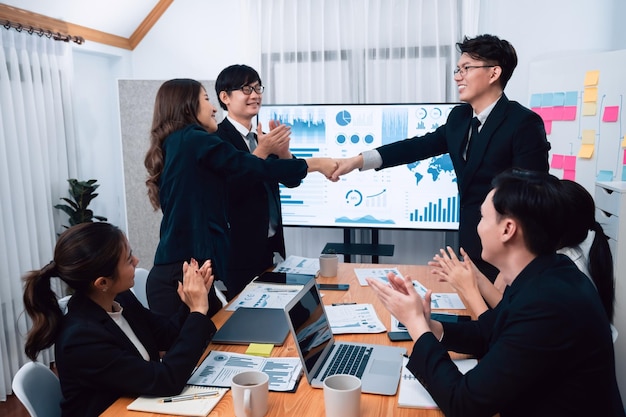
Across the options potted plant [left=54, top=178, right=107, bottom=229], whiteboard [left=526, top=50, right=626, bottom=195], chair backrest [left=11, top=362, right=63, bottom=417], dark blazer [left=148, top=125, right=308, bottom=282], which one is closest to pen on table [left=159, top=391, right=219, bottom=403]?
chair backrest [left=11, top=362, right=63, bottom=417]

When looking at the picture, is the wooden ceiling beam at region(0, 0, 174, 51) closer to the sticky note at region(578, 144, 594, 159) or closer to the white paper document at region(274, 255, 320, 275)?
the white paper document at region(274, 255, 320, 275)

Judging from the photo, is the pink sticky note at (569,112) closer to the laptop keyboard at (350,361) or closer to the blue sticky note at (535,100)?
the blue sticky note at (535,100)

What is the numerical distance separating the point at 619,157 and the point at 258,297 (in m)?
2.32

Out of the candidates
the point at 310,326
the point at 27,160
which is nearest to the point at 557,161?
the point at 310,326

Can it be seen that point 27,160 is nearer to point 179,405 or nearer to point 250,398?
point 179,405

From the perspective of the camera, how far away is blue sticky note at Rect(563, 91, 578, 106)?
3.34 meters

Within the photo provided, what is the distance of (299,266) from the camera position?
2.49 m

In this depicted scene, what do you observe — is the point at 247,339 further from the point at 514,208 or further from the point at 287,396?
the point at 514,208

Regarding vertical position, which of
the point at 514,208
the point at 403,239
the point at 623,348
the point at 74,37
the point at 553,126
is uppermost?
the point at 74,37

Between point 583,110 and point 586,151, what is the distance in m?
0.25

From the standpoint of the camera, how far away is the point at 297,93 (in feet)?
13.2

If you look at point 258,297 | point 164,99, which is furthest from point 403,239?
point 164,99

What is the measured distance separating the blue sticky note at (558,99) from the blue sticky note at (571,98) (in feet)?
0.06

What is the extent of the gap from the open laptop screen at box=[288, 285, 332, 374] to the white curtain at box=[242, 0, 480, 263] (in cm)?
252
